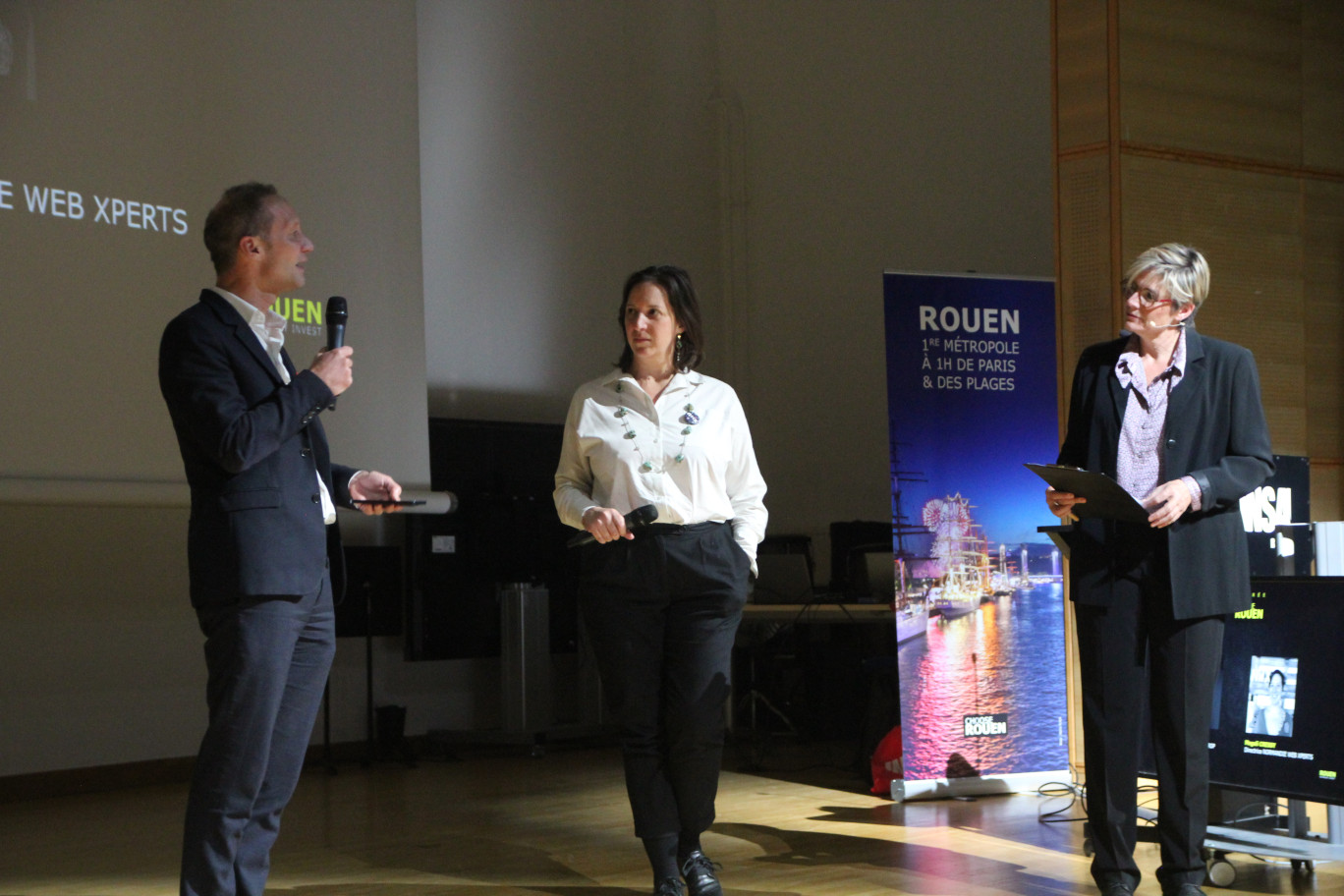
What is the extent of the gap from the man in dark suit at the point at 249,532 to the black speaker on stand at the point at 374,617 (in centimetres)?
423

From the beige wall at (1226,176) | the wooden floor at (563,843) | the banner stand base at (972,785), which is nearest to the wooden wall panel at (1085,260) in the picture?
the beige wall at (1226,176)

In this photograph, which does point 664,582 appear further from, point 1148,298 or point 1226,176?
point 1226,176

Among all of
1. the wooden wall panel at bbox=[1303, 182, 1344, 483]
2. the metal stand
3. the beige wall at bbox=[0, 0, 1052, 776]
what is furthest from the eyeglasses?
the beige wall at bbox=[0, 0, 1052, 776]

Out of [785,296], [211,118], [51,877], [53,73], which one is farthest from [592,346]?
[51,877]

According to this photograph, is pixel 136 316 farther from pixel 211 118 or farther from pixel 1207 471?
pixel 1207 471

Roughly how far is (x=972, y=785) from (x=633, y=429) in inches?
100

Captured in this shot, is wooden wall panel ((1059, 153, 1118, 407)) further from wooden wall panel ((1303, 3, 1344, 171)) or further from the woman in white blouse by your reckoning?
the woman in white blouse

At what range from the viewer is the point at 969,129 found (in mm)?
7812

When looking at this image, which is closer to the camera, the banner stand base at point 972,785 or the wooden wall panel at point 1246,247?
the wooden wall panel at point 1246,247

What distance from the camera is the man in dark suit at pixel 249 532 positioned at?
231 centimetres

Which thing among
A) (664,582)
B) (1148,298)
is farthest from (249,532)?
(1148,298)

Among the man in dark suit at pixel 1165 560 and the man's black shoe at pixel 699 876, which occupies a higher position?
the man in dark suit at pixel 1165 560

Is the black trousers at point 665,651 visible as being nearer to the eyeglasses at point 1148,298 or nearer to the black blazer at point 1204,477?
the black blazer at point 1204,477

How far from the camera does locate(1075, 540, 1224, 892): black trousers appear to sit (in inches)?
113
